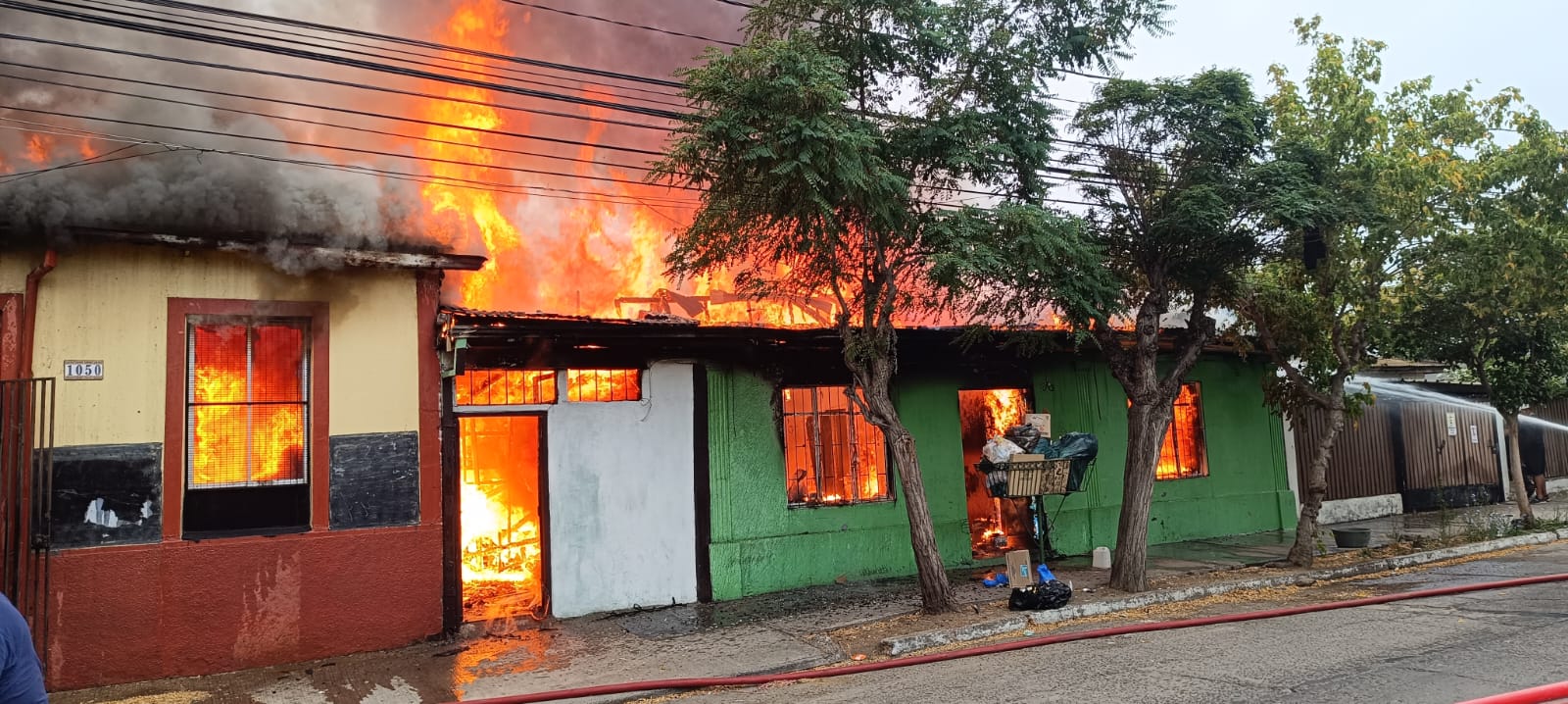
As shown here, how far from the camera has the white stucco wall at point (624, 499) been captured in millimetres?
10016

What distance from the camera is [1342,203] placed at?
10578 mm

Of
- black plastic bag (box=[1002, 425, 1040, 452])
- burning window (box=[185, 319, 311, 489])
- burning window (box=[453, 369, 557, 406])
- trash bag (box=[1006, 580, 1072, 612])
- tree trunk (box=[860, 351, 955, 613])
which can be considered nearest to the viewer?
burning window (box=[185, 319, 311, 489])

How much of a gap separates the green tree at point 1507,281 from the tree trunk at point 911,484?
7.29 m

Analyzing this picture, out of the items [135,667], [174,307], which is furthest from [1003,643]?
[174,307]

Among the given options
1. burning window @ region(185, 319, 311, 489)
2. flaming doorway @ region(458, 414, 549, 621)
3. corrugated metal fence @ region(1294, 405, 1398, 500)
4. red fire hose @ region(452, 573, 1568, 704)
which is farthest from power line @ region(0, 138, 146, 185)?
corrugated metal fence @ region(1294, 405, 1398, 500)

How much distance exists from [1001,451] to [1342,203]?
5082mm

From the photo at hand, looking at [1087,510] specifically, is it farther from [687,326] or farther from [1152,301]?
[687,326]

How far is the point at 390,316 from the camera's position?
9148 mm

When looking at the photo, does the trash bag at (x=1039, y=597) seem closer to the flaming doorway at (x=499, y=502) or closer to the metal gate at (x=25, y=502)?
the flaming doorway at (x=499, y=502)

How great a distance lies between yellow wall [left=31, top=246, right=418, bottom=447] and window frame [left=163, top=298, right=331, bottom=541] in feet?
0.23

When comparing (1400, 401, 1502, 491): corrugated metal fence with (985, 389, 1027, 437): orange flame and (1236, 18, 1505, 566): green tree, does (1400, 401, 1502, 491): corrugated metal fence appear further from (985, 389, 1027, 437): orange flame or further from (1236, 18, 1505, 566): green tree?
(985, 389, 1027, 437): orange flame

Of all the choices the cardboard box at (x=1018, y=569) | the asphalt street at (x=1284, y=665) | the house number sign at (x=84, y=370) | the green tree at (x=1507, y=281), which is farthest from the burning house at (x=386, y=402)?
the asphalt street at (x=1284, y=665)

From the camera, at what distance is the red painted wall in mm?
7758

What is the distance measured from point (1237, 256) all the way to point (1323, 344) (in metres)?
2.71
